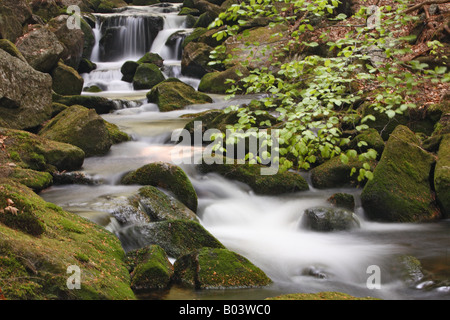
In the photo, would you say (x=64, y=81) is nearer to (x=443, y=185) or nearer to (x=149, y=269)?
(x=149, y=269)

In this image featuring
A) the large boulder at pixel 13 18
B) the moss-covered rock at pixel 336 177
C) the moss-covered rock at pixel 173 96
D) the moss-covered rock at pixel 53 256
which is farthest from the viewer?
the moss-covered rock at pixel 173 96

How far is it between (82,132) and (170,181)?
3.23 metres

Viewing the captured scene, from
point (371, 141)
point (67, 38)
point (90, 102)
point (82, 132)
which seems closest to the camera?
point (371, 141)

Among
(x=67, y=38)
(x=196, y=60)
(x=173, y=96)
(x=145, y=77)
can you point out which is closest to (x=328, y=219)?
(x=173, y=96)

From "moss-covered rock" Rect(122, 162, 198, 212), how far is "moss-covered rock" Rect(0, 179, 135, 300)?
2.36 meters

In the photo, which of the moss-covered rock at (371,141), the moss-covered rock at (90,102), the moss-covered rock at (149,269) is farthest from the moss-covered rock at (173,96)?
the moss-covered rock at (149,269)

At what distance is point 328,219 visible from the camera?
6785 mm

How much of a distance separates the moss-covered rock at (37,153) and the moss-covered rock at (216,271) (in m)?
4.22

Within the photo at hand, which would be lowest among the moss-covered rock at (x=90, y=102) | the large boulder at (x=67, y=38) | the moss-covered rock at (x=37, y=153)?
the moss-covered rock at (x=37, y=153)

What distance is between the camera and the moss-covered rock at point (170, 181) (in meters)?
7.09

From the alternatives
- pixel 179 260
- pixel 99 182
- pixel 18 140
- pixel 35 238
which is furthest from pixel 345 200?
pixel 18 140

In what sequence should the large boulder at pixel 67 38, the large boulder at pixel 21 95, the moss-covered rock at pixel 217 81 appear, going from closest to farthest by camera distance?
the large boulder at pixel 21 95, the moss-covered rock at pixel 217 81, the large boulder at pixel 67 38

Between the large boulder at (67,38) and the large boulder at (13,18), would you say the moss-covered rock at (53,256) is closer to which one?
the large boulder at (13,18)

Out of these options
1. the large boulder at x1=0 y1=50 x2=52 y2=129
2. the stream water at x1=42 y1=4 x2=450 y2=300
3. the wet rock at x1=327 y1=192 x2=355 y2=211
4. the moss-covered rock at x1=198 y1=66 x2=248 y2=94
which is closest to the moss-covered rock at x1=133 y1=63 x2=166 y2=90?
the moss-covered rock at x1=198 y1=66 x2=248 y2=94
